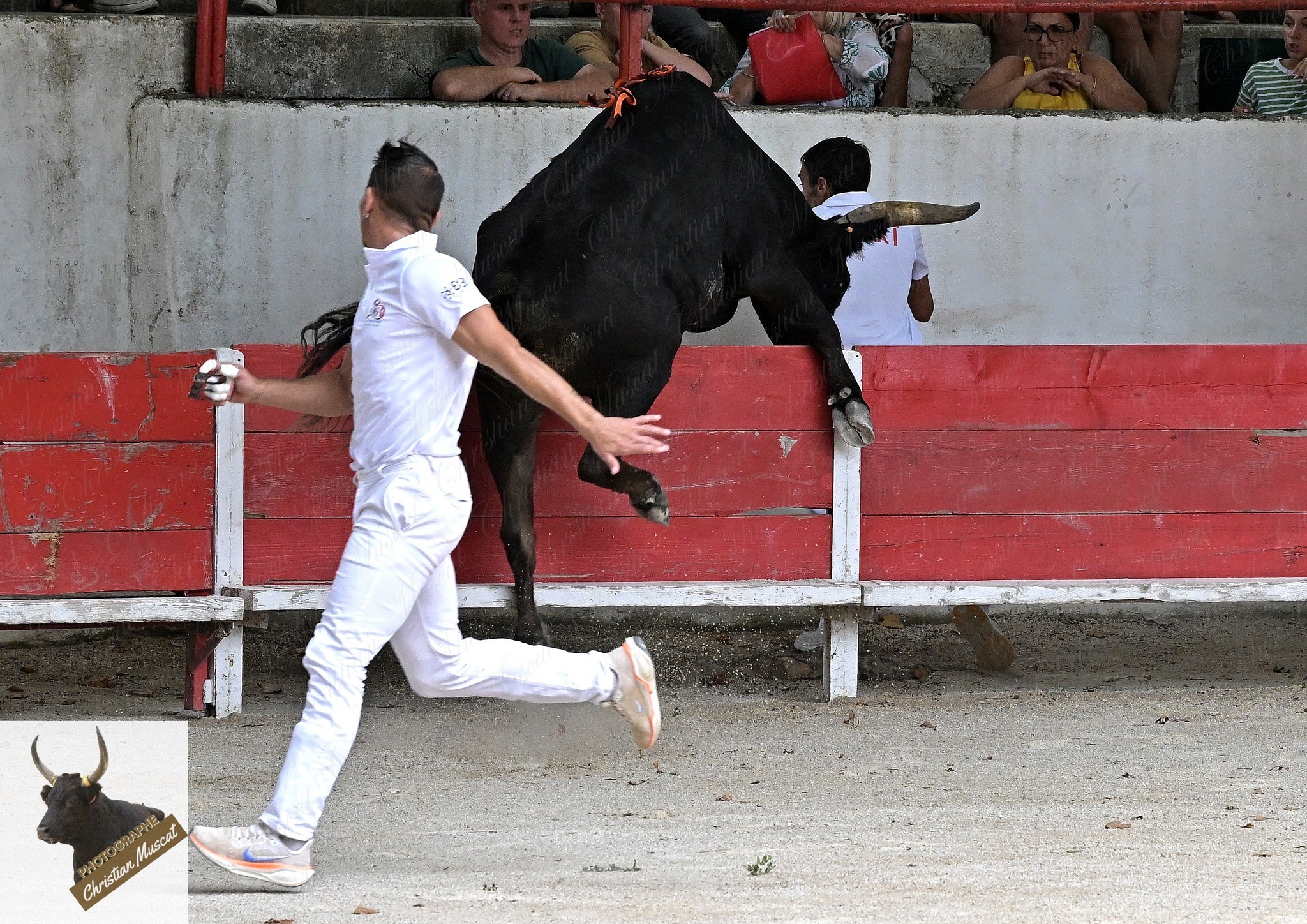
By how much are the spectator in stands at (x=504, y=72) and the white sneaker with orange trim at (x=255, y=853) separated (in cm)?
399

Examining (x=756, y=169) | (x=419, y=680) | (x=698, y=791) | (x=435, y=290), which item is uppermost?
(x=756, y=169)

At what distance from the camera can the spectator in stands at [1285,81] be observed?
7.04m

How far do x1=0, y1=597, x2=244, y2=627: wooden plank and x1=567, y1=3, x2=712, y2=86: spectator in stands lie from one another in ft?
10.5

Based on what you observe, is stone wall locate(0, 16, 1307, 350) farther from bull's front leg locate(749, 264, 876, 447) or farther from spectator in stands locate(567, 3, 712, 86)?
bull's front leg locate(749, 264, 876, 447)

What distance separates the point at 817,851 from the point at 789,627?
307 cm

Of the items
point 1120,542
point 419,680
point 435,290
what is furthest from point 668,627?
point 435,290

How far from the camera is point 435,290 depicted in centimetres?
323

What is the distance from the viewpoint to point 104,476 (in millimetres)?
4824

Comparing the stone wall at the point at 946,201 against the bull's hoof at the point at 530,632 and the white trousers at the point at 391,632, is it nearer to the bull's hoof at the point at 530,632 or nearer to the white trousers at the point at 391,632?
the bull's hoof at the point at 530,632

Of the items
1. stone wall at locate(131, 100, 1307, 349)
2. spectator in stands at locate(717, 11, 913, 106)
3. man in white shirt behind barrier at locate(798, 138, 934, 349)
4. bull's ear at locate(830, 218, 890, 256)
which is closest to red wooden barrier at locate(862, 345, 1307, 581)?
bull's ear at locate(830, 218, 890, 256)

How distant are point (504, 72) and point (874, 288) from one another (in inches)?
72.8

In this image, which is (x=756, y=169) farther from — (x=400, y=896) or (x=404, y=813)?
(x=400, y=896)

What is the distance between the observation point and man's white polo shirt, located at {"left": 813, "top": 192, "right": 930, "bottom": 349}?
19.2ft

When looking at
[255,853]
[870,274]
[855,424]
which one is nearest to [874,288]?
[870,274]
